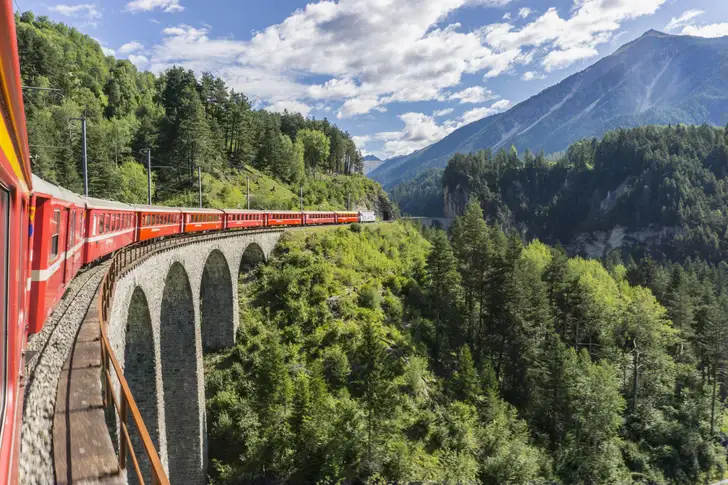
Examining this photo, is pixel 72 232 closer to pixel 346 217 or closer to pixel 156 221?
pixel 156 221

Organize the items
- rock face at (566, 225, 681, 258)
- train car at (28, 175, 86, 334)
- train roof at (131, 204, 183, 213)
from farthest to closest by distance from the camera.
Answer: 1. rock face at (566, 225, 681, 258)
2. train roof at (131, 204, 183, 213)
3. train car at (28, 175, 86, 334)

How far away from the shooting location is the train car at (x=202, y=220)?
71.9ft

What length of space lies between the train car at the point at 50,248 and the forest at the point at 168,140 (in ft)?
70.9

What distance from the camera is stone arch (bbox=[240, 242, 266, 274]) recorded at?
32.1 m

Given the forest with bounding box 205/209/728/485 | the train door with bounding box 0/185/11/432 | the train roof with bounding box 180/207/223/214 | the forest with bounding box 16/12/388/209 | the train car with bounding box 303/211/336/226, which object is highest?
the forest with bounding box 16/12/388/209

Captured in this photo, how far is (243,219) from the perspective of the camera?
1183 inches

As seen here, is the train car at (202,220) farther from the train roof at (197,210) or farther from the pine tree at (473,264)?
the pine tree at (473,264)

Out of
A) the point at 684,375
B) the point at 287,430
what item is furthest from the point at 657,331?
the point at 287,430

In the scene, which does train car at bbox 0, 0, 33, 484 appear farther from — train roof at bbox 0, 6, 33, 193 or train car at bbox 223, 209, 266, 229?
train car at bbox 223, 209, 266, 229

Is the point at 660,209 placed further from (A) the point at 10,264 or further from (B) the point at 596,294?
(A) the point at 10,264

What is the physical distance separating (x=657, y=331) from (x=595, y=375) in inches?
517

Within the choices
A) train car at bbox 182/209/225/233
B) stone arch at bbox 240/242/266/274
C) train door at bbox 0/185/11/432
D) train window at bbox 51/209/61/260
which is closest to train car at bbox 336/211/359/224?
stone arch at bbox 240/242/266/274

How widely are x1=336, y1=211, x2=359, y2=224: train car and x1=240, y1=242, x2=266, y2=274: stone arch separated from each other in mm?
19033

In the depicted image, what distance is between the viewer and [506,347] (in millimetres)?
36125
